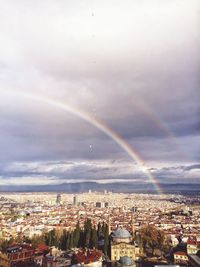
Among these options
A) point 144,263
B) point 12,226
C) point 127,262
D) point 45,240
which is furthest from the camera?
point 12,226

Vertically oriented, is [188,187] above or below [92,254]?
above

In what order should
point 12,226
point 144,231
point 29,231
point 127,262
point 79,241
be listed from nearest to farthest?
point 127,262
point 79,241
point 144,231
point 29,231
point 12,226

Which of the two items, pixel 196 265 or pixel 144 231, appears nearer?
pixel 196 265

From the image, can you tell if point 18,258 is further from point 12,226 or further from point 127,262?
point 12,226

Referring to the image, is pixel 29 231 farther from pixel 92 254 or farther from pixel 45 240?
pixel 92 254

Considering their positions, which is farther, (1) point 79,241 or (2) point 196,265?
(1) point 79,241

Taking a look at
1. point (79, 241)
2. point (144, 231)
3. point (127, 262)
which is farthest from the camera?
point (144, 231)

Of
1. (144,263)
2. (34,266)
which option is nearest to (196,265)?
(144,263)

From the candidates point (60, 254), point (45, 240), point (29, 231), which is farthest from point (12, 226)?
point (60, 254)

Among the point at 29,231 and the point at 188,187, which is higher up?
the point at 188,187

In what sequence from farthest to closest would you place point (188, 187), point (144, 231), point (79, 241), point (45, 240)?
1. point (188, 187)
2. point (144, 231)
3. point (45, 240)
4. point (79, 241)
